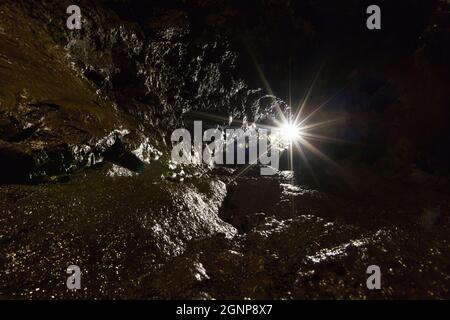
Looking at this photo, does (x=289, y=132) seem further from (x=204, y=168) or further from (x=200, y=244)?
(x=200, y=244)

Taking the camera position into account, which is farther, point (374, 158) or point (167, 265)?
point (374, 158)

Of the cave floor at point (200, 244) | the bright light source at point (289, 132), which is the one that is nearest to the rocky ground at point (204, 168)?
the cave floor at point (200, 244)

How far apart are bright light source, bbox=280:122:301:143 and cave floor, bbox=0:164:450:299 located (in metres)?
3.71

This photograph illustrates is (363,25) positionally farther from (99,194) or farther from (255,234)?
(99,194)

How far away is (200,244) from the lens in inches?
161

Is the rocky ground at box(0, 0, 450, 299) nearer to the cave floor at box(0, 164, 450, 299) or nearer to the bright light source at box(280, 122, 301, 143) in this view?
the cave floor at box(0, 164, 450, 299)

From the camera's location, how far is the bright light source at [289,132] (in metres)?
8.98

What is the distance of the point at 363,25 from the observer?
9.23 m

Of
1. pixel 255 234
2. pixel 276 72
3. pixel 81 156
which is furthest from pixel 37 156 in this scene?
pixel 276 72

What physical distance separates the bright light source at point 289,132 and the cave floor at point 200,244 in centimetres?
371

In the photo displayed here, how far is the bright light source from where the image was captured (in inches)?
353

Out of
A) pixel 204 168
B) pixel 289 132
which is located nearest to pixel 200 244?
pixel 204 168

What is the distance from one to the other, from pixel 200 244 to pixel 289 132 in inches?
238
